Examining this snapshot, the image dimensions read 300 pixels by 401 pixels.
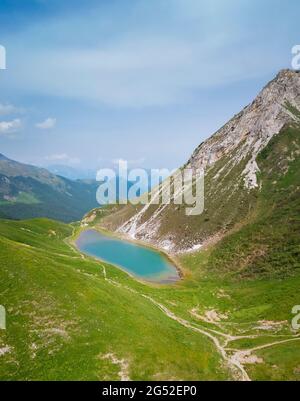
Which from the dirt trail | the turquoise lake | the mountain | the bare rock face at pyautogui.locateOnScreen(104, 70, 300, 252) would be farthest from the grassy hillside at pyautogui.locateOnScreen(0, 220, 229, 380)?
the bare rock face at pyautogui.locateOnScreen(104, 70, 300, 252)

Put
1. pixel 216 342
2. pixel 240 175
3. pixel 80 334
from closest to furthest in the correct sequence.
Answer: pixel 80 334 < pixel 216 342 < pixel 240 175

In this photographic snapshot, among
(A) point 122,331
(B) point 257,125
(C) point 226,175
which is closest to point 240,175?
(C) point 226,175

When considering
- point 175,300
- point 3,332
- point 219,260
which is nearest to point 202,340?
point 175,300

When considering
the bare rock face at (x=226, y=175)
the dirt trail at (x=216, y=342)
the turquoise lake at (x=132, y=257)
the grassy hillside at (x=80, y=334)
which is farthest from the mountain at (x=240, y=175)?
the grassy hillside at (x=80, y=334)

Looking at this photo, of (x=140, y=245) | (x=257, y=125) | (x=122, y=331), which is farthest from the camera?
(x=257, y=125)

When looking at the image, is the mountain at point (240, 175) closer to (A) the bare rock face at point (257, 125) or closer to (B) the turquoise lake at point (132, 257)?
(A) the bare rock face at point (257, 125)

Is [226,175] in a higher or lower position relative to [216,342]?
higher

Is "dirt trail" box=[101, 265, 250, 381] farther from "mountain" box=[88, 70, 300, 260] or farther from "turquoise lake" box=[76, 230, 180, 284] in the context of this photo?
"mountain" box=[88, 70, 300, 260]

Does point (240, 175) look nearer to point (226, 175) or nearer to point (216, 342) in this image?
point (226, 175)

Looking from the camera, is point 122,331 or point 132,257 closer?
point 122,331
